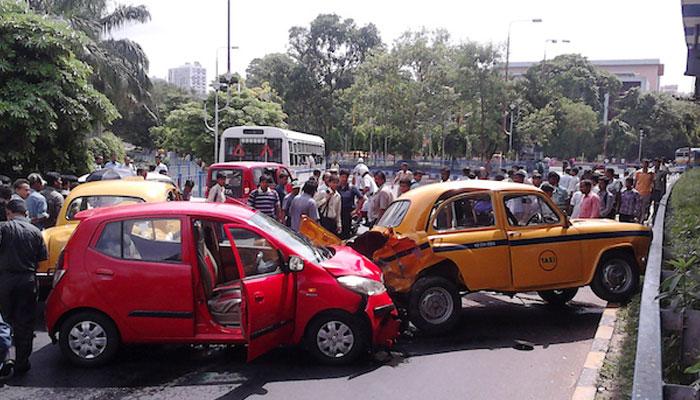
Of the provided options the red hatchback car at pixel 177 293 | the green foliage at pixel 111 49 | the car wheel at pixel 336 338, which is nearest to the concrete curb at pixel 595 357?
the red hatchback car at pixel 177 293

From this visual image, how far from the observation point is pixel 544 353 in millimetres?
6656

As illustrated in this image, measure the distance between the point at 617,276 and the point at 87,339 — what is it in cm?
622

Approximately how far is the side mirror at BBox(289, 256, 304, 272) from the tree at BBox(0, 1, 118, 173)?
981 centimetres

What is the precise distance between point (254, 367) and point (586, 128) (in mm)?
55273

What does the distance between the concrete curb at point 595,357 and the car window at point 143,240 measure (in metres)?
3.83

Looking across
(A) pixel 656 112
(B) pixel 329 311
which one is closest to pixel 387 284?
(B) pixel 329 311

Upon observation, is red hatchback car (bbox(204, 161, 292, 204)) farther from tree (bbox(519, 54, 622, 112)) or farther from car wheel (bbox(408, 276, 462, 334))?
tree (bbox(519, 54, 622, 112))

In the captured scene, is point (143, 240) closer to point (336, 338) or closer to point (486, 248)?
point (336, 338)

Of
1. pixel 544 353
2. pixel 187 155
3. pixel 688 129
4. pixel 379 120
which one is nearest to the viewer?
pixel 544 353

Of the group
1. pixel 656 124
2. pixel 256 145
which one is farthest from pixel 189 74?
pixel 256 145

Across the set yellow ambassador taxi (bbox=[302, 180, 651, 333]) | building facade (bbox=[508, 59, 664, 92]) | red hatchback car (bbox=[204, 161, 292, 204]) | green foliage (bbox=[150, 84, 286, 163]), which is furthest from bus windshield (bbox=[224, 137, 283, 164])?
building facade (bbox=[508, 59, 664, 92])

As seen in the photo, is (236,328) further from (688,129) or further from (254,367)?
(688,129)

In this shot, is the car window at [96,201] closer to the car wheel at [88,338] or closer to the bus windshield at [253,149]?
the car wheel at [88,338]

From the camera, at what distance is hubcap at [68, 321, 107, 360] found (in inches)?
240
